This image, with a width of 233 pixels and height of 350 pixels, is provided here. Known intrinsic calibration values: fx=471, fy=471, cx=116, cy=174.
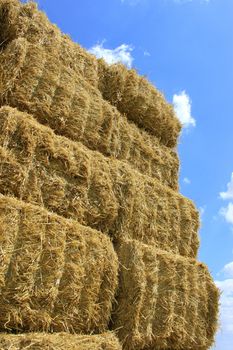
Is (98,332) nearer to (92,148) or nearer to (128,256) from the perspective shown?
(128,256)

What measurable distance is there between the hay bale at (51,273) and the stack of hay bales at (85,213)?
0.01 meters

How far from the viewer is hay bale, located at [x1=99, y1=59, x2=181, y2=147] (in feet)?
21.1

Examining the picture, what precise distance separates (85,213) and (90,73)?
6.65ft

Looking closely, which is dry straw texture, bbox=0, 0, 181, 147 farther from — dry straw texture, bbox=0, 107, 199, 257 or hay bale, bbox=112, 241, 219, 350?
hay bale, bbox=112, 241, 219, 350

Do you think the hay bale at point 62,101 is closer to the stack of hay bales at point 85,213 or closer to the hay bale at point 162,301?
the stack of hay bales at point 85,213

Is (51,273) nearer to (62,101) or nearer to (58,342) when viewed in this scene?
(58,342)

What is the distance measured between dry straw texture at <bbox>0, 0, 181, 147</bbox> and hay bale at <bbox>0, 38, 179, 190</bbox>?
24mm

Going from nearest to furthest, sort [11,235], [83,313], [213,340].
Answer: [11,235] → [83,313] → [213,340]

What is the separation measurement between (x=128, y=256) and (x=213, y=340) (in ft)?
6.42

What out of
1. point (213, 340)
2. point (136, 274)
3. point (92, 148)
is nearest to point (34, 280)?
point (136, 274)

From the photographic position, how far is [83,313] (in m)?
4.61

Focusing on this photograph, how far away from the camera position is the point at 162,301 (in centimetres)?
546

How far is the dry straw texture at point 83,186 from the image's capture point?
4.59m

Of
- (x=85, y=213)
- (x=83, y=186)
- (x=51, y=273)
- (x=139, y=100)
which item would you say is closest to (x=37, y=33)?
(x=139, y=100)
